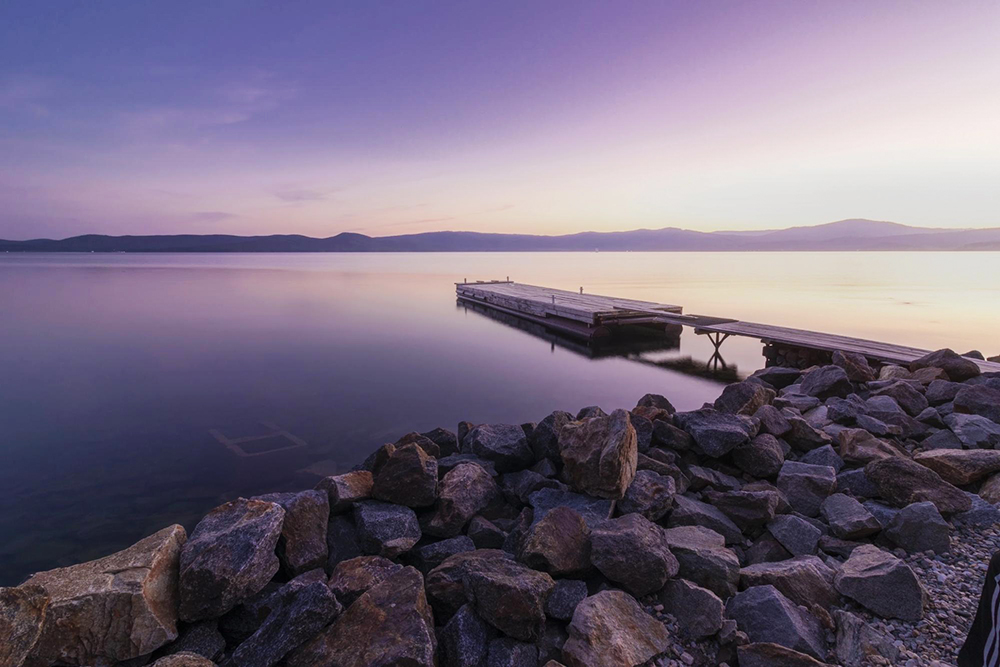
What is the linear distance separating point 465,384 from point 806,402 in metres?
10.7

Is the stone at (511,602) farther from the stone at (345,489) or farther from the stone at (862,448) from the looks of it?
the stone at (862,448)

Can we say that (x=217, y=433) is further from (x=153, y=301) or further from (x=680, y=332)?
(x=153, y=301)

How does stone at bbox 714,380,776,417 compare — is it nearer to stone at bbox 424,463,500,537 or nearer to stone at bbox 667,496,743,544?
stone at bbox 667,496,743,544

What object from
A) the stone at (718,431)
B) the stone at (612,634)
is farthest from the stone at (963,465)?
the stone at (612,634)

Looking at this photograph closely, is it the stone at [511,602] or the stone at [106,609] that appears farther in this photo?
the stone at [511,602]

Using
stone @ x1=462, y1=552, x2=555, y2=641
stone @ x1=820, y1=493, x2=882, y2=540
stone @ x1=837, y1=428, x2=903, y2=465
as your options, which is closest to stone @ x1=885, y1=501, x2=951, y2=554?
stone @ x1=820, y1=493, x2=882, y2=540

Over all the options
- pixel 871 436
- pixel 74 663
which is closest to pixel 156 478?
pixel 74 663

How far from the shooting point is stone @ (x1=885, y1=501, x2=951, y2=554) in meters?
5.19

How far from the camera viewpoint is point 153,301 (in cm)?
4062

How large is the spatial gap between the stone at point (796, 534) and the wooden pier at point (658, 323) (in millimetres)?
9868

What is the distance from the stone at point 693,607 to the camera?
4227 millimetres

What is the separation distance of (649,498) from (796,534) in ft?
5.12

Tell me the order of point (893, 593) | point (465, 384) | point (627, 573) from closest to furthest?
point (893, 593) → point (627, 573) → point (465, 384)

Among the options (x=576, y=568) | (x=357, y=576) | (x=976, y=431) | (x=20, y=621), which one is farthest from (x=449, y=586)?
(x=976, y=431)
